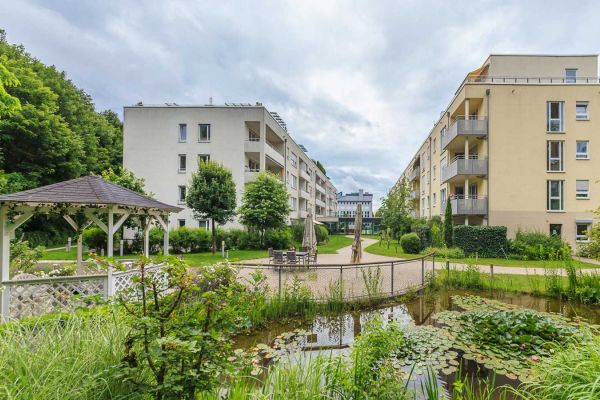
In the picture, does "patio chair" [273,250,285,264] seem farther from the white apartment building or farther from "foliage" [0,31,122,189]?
the white apartment building

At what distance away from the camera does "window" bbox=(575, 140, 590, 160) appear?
21.4 meters

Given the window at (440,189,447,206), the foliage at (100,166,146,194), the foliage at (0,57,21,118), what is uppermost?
the foliage at (0,57,21,118)

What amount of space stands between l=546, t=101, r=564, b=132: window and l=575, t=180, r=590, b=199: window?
4.28 m

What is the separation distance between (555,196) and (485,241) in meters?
7.48

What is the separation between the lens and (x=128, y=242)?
21328 mm

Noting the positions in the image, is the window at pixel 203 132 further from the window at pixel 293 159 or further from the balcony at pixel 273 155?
the window at pixel 293 159

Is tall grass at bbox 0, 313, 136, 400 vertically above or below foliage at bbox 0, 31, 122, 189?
below

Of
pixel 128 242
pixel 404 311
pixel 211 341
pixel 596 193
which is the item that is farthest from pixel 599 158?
pixel 128 242

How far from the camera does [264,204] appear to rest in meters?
21.5

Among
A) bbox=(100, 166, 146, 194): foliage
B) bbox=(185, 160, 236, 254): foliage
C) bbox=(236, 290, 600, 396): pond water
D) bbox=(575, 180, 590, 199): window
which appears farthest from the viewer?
bbox=(575, 180, 590, 199): window

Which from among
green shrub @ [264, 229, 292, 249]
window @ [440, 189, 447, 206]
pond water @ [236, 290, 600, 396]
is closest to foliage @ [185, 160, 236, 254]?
green shrub @ [264, 229, 292, 249]

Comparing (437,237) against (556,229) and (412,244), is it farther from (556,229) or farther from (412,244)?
(556,229)

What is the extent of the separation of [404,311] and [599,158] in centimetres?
2447

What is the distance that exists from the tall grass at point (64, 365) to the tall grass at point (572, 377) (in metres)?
3.96
